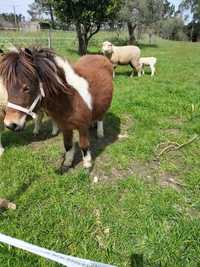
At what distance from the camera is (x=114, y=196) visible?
343cm

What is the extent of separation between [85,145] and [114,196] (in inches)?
30.5

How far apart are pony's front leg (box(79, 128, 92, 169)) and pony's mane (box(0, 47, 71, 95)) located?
0.65m

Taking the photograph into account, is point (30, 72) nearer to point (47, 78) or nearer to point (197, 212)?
point (47, 78)

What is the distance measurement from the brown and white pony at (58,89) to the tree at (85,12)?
11657 mm

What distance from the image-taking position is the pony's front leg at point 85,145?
12.1 feet

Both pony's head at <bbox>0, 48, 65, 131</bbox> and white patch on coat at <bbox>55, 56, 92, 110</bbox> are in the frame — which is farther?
white patch on coat at <bbox>55, 56, 92, 110</bbox>

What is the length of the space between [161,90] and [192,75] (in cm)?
345

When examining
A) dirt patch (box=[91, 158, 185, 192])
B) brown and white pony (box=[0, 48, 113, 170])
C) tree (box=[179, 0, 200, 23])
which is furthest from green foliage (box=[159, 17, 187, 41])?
dirt patch (box=[91, 158, 185, 192])

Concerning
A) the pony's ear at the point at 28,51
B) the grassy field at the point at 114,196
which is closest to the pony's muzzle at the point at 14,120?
the pony's ear at the point at 28,51

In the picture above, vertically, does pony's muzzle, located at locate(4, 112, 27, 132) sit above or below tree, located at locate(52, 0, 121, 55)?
below

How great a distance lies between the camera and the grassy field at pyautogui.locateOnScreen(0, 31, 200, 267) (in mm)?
2684

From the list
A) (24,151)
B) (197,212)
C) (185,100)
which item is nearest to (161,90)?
(185,100)

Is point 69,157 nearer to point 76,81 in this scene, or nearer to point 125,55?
point 76,81

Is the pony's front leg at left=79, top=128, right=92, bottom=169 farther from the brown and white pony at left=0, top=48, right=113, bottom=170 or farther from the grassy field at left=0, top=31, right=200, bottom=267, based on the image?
the grassy field at left=0, top=31, right=200, bottom=267
